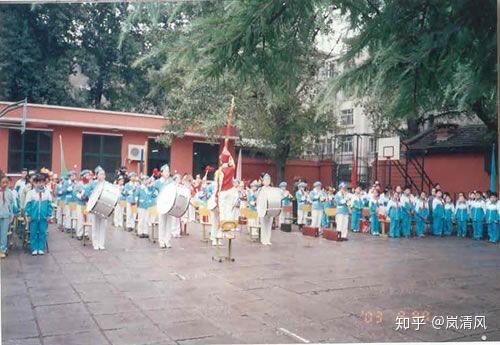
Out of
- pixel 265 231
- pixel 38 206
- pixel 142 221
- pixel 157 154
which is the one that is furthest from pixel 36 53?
pixel 265 231

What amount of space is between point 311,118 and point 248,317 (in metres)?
9.09

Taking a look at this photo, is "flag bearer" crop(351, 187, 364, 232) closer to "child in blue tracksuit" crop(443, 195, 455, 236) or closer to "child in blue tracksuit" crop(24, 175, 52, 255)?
"child in blue tracksuit" crop(443, 195, 455, 236)

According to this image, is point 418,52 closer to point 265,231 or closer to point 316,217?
point 265,231

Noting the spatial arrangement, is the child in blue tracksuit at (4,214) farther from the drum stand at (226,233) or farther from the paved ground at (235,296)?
the drum stand at (226,233)

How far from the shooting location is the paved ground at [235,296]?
355cm

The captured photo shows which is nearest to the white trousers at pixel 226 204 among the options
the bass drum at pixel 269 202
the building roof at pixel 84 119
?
the building roof at pixel 84 119

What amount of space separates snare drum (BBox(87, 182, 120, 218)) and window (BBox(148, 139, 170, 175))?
3.71 ft

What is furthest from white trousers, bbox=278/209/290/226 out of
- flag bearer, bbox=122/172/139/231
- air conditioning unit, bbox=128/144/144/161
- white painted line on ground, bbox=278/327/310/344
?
white painted line on ground, bbox=278/327/310/344

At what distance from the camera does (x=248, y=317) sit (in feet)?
12.8

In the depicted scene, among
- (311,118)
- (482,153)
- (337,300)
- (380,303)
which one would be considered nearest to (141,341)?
(337,300)

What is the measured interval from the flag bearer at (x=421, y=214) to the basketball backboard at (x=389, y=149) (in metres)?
1.15

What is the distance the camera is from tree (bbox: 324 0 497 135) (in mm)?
3027

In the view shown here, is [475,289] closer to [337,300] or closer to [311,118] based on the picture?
[337,300]

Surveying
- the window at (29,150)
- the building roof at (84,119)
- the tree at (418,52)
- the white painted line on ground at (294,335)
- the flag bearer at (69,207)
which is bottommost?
the white painted line on ground at (294,335)
